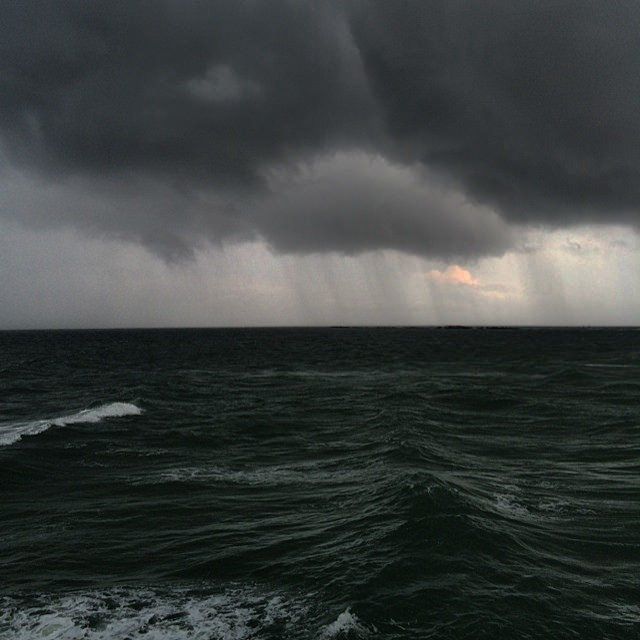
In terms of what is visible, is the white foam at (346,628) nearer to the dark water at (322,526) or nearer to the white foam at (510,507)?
the dark water at (322,526)

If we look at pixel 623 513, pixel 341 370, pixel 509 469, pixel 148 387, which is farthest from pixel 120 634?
pixel 341 370

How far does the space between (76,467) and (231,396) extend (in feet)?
89.5

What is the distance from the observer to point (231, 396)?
52406mm

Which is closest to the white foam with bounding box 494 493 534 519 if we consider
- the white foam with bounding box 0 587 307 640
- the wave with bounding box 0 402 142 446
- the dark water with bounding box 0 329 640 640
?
the dark water with bounding box 0 329 640 640

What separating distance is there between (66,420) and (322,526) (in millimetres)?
26873

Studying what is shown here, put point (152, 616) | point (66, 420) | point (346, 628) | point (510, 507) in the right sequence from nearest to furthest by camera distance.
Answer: point (346, 628) → point (152, 616) → point (510, 507) → point (66, 420)

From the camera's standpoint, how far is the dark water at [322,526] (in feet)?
37.8

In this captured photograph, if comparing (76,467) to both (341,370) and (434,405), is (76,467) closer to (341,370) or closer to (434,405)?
(434,405)

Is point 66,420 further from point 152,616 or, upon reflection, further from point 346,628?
point 346,628

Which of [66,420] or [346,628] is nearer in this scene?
[346,628]

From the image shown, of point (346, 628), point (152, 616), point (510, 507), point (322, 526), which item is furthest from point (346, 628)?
point (510, 507)

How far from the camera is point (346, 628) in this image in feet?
35.4

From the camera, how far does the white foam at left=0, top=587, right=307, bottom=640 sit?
11.0m

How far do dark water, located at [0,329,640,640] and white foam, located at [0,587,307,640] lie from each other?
5 cm
